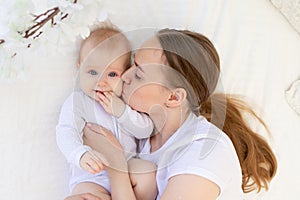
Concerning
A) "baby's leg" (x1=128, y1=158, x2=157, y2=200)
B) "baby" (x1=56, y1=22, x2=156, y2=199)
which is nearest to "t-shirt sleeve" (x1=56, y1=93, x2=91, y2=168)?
"baby" (x1=56, y1=22, x2=156, y2=199)

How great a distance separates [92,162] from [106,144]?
80 millimetres

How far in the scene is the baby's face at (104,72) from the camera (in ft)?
4.72

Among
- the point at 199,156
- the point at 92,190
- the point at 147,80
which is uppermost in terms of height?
the point at 147,80

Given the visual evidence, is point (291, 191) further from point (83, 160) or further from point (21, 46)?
point (21, 46)

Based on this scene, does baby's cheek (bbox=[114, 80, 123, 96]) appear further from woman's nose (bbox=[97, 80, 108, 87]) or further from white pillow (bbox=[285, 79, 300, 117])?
white pillow (bbox=[285, 79, 300, 117])

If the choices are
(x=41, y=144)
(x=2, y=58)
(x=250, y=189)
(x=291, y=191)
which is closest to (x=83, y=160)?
(x=41, y=144)

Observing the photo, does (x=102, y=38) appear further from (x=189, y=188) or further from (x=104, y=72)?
(x=189, y=188)

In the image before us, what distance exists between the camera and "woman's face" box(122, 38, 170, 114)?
1.37 m

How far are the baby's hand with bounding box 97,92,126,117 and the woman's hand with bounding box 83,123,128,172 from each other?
0.15ft

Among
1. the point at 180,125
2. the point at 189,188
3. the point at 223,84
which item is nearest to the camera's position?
the point at 189,188

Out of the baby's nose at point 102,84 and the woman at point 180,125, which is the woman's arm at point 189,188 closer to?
the woman at point 180,125

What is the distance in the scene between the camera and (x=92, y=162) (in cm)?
134

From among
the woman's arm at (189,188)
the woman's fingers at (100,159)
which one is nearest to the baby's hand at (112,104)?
the woman's fingers at (100,159)

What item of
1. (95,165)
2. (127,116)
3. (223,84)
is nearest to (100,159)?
(95,165)
